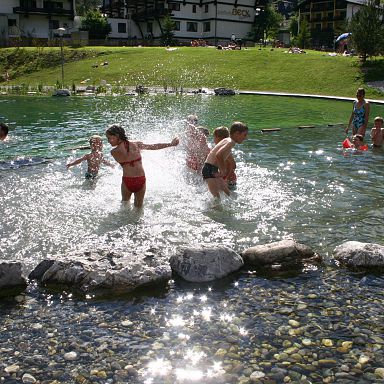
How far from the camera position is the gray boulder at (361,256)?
257 inches

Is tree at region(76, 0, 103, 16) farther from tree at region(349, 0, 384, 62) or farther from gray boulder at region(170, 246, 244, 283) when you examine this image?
gray boulder at region(170, 246, 244, 283)

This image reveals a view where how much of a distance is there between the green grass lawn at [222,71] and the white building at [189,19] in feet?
67.9

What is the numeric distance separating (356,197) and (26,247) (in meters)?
7.19

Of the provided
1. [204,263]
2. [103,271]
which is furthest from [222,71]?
[103,271]

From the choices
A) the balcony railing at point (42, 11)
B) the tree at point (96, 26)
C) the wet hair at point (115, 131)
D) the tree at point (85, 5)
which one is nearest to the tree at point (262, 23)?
the tree at point (96, 26)

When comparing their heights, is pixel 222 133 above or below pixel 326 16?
below

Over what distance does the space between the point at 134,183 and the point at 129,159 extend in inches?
21.3

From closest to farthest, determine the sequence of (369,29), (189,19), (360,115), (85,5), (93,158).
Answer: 1. (93,158)
2. (360,115)
3. (369,29)
4. (189,19)
5. (85,5)

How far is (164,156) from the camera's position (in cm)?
1408

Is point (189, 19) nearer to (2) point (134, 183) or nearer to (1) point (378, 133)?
(1) point (378, 133)

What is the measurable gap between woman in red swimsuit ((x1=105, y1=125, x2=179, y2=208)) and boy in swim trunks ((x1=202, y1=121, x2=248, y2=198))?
840 millimetres

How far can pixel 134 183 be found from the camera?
8.84m

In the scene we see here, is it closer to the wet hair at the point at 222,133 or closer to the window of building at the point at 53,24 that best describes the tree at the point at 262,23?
the window of building at the point at 53,24

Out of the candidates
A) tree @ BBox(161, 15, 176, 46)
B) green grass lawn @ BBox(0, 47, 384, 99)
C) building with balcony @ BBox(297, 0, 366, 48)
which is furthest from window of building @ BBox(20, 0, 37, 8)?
building with balcony @ BBox(297, 0, 366, 48)
